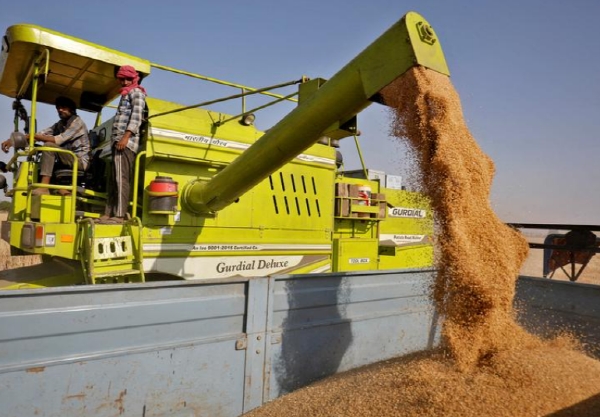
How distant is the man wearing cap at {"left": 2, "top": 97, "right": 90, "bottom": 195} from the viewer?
4.20 m

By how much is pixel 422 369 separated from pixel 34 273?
344cm

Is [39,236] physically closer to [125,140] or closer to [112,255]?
[112,255]

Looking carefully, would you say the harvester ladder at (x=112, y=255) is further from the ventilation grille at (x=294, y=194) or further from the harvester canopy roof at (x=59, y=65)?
the ventilation grille at (x=294, y=194)

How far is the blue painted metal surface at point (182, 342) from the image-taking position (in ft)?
7.89

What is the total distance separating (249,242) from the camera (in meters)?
4.66

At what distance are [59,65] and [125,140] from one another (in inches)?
49.6

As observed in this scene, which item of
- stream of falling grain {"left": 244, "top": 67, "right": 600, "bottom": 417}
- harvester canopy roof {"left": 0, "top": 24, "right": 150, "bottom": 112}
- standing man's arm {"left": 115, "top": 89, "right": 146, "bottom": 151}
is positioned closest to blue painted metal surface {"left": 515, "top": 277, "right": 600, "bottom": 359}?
stream of falling grain {"left": 244, "top": 67, "right": 600, "bottom": 417}

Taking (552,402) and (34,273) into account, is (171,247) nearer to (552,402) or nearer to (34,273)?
(34,273)

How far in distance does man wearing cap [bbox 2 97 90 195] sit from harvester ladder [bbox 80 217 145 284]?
80cm

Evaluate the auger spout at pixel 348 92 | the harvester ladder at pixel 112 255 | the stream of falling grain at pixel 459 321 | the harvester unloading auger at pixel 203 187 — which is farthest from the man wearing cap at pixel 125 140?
the stream of falling grain at pixel 459 321

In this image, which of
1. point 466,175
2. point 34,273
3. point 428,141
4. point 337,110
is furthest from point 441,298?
point 34,273

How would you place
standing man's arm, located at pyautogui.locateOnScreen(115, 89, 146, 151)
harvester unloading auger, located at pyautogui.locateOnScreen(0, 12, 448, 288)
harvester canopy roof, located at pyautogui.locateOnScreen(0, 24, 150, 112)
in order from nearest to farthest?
harvester unloading auger, located at pyautogui.locateOnScreen(0, 12, 448, 288) → harvester canopy roof, located at pyautogui.locateOnScreen(0, 24, 150, 112) → standing man's arm, located at pyautogui.locateOnScreen(115, 89, 146, 151)

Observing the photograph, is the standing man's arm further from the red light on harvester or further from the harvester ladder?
the red light on harvester

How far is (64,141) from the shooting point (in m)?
4.39
